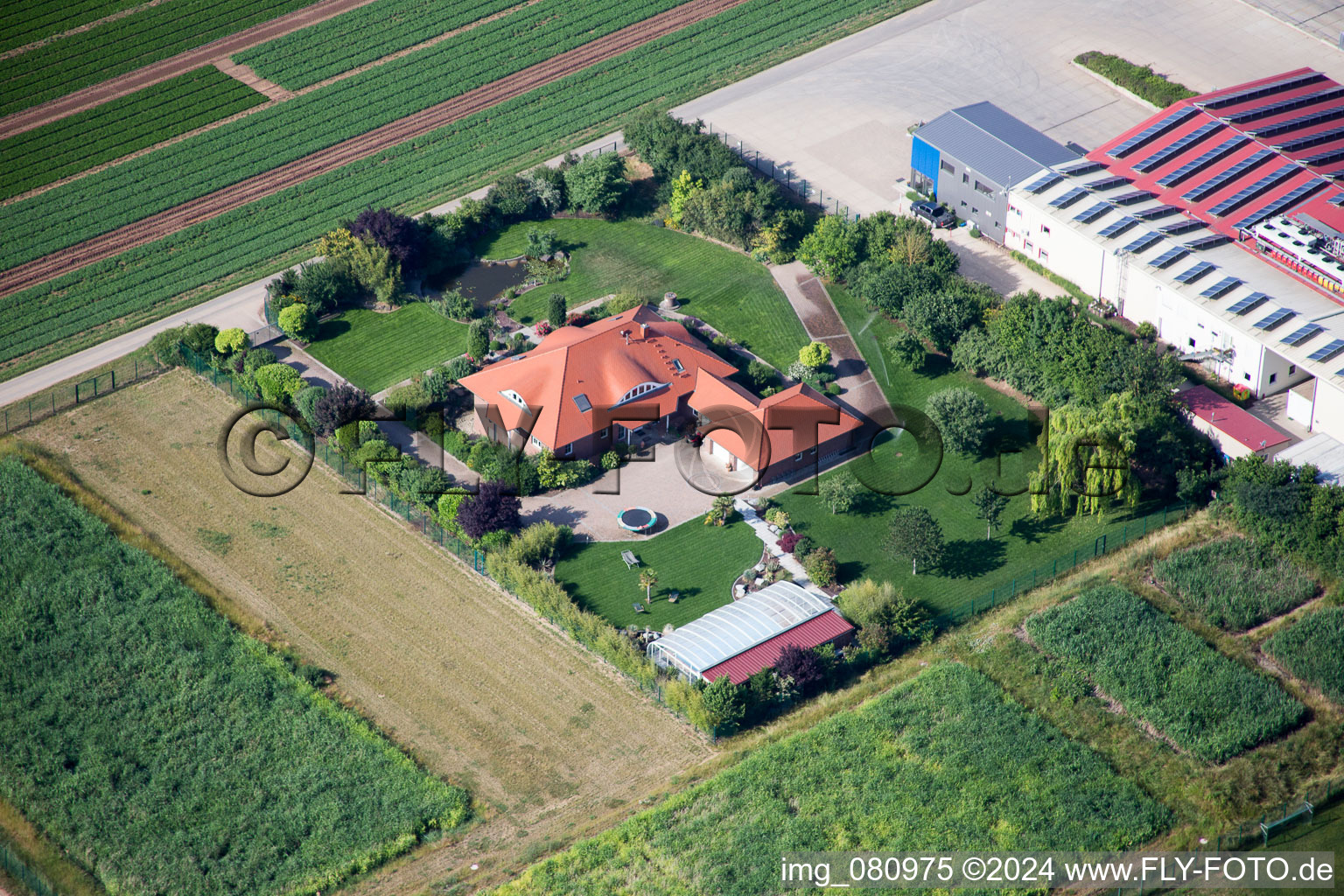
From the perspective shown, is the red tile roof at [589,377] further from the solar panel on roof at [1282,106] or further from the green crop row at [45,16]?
the green crop row at [45,16]

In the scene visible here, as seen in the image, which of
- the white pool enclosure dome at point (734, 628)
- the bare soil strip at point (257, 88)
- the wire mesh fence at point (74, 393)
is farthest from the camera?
the bare soil strip at point (257, 88)

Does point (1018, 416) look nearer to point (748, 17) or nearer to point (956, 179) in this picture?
point (956, 179)

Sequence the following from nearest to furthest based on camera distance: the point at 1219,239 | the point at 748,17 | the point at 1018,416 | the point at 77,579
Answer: the point at 77,579 → the point at 1018,416 → the point at 1219,239 → the point at 748,17

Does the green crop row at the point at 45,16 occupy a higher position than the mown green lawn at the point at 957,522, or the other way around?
the green crop row at the point at 45,16

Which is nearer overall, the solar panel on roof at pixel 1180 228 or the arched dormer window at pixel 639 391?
the arched dormer window at pixel 639 391

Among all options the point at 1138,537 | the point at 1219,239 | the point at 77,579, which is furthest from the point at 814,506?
the point at 77,579

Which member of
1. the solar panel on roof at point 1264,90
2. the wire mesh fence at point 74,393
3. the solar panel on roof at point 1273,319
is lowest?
the wire mesh fence at point 74,393

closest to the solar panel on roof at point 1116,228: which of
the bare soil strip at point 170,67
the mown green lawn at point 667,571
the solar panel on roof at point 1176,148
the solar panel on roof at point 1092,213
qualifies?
the solar panel on roof at point 1092,213

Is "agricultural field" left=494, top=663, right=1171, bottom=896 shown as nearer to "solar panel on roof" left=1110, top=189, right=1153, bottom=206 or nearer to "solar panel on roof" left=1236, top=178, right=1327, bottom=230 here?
"solar panel on roof" left=1110, top=189, right=1153, bottom=206
